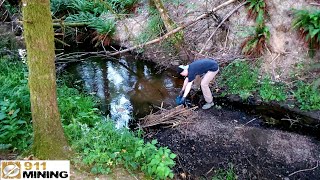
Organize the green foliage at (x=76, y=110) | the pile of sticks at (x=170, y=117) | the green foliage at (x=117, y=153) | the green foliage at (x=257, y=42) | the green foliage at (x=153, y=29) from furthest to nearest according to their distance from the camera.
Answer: the green foliage at (x=153, y=29), the green foliage at (x=257, y=42), the pile of sticks at (x=170, y=117), the green foliage at (x=76, y=110), the green foliage at (x=117, y=153)

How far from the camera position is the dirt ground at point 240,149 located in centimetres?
511

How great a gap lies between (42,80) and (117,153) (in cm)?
154

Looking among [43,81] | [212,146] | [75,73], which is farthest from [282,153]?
[75,73]

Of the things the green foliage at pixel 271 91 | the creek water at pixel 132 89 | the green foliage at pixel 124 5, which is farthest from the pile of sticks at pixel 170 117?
the green foliage at pixel 124 5

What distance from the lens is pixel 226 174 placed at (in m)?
5.02

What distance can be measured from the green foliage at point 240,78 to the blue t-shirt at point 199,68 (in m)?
1.11

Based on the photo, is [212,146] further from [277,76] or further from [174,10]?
[174,10]

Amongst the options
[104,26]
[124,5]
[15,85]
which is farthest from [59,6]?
[15,85]

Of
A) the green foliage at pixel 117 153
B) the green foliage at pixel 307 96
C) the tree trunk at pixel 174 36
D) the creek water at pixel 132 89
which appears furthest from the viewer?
the tree trunk at pixel 174 36

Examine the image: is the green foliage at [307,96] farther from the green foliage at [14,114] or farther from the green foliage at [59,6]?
the green foliage at [59,6]

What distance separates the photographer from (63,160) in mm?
4246

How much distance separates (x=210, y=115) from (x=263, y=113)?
1.20 m

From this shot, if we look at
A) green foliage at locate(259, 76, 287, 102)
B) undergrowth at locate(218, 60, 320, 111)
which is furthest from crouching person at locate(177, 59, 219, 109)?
green foliage at locate(259, 76, 287, 102)

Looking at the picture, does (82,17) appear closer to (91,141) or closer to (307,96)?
(91,141)
